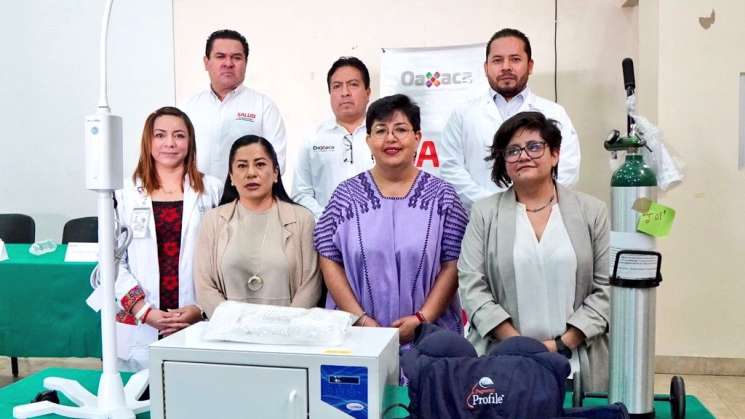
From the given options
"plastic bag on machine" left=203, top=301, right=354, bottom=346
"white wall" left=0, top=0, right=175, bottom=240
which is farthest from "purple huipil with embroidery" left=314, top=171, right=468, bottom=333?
"white wall" left=0, top=0, right=175, bottom=240

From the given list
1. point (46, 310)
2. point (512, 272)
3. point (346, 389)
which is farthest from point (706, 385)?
point (46, 310)

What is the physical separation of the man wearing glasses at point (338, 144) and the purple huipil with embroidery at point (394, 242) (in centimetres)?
85

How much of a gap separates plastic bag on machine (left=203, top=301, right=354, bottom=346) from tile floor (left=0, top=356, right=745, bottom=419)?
2.43m

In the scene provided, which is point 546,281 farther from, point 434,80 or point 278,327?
point 434,80

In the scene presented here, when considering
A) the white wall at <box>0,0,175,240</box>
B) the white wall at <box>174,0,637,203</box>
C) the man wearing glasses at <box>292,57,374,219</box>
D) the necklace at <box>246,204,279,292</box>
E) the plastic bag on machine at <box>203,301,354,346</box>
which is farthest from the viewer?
the white wall at <box>0,0,175,240</box>

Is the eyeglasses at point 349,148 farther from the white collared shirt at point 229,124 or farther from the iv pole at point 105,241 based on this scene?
the iv pole at point 105,241

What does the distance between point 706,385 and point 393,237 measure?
241 cm

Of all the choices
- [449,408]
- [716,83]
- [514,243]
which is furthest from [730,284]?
[449,408]

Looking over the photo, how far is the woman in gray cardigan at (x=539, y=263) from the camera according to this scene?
172 centimetres

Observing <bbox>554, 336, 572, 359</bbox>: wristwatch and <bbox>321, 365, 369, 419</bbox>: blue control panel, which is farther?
<bbox>554, 336, 572, 359</bbox>: wristwatch

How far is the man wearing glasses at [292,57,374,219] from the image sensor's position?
9.39 feet

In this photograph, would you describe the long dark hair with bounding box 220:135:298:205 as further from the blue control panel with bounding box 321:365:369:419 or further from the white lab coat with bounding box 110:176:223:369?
the blue control panel with bounding box 321:365:369:419

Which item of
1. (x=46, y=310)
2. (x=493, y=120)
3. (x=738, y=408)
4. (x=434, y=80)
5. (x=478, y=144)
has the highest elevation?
(x=434, y=80)

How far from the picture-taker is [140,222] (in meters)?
2.22
